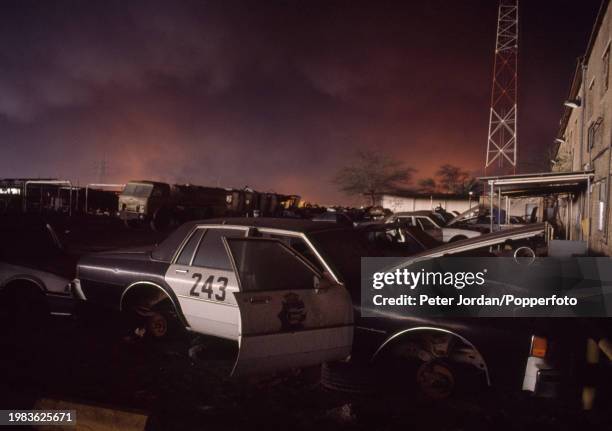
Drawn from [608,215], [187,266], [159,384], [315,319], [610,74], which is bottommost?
[159,384]

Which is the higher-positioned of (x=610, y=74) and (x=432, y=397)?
(x=610, y=74)

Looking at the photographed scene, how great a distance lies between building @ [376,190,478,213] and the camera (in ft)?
147

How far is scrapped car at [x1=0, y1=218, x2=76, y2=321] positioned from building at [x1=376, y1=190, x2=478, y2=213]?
134ft

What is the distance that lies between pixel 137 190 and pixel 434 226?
15.4 meters

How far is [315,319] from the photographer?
3619mm

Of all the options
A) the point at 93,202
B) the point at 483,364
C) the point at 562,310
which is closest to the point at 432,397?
the point at 483,364

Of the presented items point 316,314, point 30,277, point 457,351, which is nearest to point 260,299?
point 316,314

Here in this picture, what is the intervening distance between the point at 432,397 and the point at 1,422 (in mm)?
3242

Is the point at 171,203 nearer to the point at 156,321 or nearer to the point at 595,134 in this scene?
the point at 595,134

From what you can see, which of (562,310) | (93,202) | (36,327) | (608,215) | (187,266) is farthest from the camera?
(93,202)

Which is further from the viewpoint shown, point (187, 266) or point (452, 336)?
point (187, 266)

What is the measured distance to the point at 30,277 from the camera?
557 cm

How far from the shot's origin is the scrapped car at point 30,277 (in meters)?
5.56

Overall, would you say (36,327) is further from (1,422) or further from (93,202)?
(93,202)
